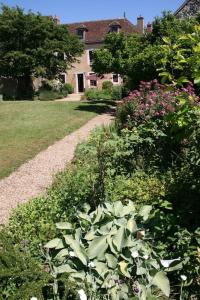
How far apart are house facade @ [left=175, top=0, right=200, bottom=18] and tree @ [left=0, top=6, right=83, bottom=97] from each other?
10.8 m

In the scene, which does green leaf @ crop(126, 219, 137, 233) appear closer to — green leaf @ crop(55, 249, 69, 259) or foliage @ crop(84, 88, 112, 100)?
green leaf @ crop(55, 249, 69, 259)

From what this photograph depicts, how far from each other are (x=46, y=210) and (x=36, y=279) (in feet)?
7.64

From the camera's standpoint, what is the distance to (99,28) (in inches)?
1679

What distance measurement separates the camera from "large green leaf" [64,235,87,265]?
398 centimetres

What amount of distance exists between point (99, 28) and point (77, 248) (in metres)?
41.0

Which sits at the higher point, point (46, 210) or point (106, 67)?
point (106, 67)

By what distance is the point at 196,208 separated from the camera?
5.01m

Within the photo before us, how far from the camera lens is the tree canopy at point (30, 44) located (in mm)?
30812

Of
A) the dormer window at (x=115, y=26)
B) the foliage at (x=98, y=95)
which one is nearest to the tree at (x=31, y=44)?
the foliage at (x=98, y=95)

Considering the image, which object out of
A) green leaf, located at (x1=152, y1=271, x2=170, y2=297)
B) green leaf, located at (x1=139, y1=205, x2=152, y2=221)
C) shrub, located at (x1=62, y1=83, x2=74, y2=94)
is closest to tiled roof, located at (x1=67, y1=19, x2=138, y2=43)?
shrub, located at (x1=62, y1=83, x2=74, y2=94)

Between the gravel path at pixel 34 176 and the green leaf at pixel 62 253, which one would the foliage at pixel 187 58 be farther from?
the gravel path at pixel 34 176

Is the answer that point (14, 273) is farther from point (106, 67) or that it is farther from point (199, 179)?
point (106, 67)

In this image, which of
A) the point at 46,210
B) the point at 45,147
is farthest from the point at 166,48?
the point at 45,147

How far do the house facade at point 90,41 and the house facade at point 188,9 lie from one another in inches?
695
